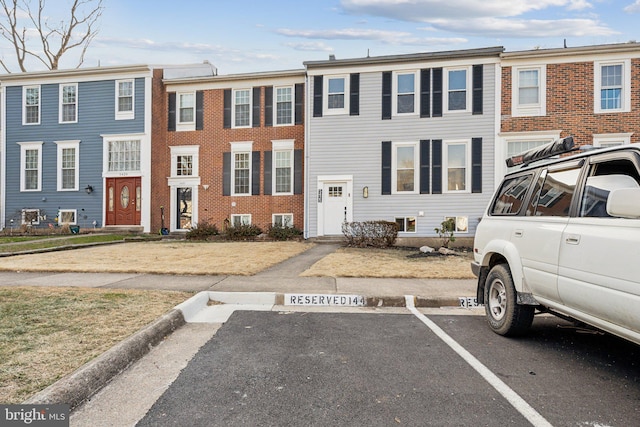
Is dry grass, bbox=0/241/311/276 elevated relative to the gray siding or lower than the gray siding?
lower

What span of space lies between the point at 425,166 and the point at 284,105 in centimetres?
718

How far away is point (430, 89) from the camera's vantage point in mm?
16547

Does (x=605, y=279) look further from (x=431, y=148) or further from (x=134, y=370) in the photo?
(x=431, y=148)

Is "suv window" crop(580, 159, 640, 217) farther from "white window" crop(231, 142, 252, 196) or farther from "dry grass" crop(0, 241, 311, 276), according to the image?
"white window" crop(231, 142, 252, 196)

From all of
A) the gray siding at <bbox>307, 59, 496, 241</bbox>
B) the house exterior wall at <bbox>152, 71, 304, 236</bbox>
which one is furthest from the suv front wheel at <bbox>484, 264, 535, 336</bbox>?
the house exterior wall at <bbox>152, 71, 304, 236</bbox>

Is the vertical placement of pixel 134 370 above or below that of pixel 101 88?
below

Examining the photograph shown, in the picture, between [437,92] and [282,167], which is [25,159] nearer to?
[282,167]

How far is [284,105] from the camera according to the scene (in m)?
18.9

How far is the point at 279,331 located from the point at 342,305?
1.72 metres

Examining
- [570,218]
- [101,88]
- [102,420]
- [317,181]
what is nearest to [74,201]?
[101,88]

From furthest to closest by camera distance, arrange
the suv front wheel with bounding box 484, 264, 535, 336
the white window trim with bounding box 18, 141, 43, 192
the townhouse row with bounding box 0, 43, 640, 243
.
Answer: the white window trim with bounding box 18, 141, 43, 192 → the townhouse row with bounding box 0, 43, 640, 243 → the suv front wheel with bounding box 484, 264, 535, 336

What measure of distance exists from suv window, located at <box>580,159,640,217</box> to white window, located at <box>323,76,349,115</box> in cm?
1417

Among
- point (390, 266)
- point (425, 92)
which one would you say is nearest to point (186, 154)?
point (425, 92)

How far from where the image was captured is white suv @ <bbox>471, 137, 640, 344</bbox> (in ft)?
9.91
